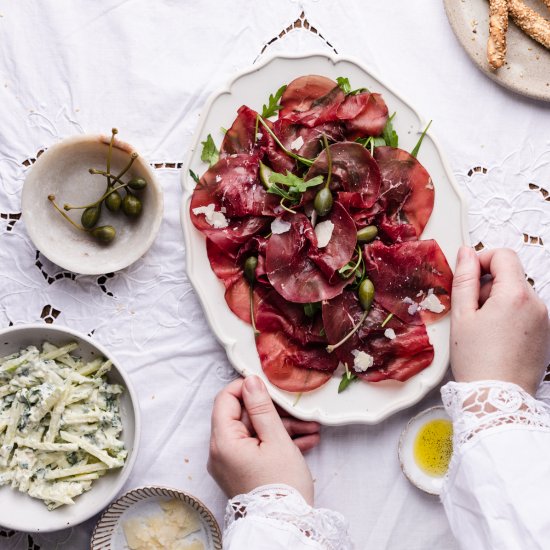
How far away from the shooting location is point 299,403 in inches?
52.5

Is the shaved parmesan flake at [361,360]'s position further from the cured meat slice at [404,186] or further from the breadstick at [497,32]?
the breadstick at [497,32]

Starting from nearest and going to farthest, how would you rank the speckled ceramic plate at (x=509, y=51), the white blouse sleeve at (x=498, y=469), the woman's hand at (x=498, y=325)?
1. the white blouse sleeve at (x=498, y=469)
2. the woman's hand at (x=498, y=325)
3. the speckled ceramic plate at (x=509, y=51)

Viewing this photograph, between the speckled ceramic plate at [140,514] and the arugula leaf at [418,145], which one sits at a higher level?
the arugula leaf at [418,145]

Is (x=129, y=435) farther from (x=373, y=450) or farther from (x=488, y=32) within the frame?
(x=488, y=32)

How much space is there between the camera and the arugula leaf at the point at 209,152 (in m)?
1.33

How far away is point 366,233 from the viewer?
130cm

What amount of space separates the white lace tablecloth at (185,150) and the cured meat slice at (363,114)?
102 mm

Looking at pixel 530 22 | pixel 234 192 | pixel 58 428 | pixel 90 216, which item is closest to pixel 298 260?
pixel 234 192

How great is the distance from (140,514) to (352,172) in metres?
0.75

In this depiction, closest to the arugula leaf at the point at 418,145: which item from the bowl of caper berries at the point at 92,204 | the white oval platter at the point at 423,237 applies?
the white oval platter at the point at 423,237

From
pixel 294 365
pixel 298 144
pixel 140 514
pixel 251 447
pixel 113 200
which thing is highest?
pixel 298 144

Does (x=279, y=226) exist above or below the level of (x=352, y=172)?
below

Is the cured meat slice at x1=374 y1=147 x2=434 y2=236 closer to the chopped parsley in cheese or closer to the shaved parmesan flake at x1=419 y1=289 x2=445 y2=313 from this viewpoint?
the shaved parmesan flake at x1=419 y1=289 x2=445 y2=313

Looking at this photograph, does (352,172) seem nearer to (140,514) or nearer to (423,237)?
(423,237)
